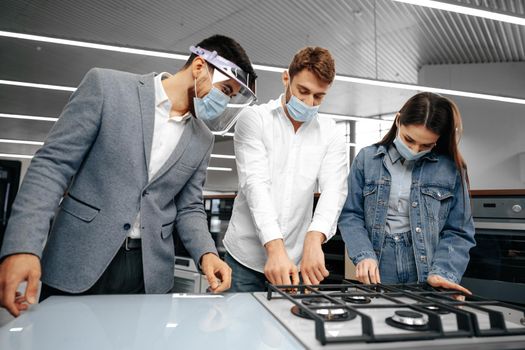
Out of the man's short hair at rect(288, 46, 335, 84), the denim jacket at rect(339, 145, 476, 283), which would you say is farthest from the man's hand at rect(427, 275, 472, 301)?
the man's short hair at rect(288, 46, 335, 84)

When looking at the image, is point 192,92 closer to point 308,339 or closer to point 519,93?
point 308,339

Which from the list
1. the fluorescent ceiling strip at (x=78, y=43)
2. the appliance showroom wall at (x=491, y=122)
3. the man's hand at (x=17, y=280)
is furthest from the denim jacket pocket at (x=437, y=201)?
the appliance showroom wall at (x=491, y=122)

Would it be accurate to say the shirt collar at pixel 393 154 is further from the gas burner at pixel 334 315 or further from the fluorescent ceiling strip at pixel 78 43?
the fluorescent ceiling strip at pixel 78 43

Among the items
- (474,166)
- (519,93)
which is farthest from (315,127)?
(519,93)

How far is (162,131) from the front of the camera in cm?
108

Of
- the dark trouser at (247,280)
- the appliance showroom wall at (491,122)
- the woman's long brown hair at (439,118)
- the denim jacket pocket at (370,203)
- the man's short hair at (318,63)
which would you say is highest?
the appliance showroom wall at (491,122)

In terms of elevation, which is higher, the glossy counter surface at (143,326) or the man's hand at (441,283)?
the glossy counter surface at (143,326)

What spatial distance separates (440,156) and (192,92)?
2.88 feet

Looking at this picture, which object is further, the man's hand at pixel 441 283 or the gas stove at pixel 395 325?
the man's hand at pixel 441 283

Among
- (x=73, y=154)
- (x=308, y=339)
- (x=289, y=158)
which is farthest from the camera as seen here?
(x=289, y=158)

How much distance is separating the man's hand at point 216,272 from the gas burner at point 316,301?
27cm

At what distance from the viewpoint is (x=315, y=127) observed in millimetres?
1306

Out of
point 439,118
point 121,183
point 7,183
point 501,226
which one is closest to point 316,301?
point 121,183

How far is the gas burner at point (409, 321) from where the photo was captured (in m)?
0.61
